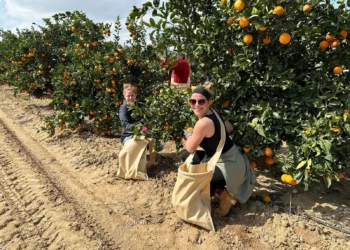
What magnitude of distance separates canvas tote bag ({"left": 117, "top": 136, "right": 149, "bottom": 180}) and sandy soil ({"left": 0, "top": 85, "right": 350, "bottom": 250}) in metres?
0.12

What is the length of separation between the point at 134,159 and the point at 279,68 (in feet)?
6.67

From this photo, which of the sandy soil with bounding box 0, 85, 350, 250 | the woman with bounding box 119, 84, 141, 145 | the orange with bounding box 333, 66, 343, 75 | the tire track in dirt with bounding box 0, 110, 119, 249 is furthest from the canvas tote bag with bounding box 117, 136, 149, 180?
the orange with bounding box 333, 66, 343, 75

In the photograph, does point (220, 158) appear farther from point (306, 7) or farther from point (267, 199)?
point (306, 7)

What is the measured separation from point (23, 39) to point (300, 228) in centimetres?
781

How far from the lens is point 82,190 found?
3.62 metres

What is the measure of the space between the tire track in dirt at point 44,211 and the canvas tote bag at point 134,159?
1.82ft

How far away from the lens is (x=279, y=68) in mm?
2842

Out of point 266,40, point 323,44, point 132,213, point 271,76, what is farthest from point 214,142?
point 323,44

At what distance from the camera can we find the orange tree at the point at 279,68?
105 inches

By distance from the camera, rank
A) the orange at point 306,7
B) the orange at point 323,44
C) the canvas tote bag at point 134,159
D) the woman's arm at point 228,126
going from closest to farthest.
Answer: the orange at point 306,7, the orange at point 323,44, the woman's arm at point 228,126, the canvas tote bag at point 134,159

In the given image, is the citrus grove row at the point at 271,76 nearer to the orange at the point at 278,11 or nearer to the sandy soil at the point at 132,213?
the orange at the point at 278,11

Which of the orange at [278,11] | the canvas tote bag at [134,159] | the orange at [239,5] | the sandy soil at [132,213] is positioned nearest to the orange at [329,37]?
the orange at [278,11]

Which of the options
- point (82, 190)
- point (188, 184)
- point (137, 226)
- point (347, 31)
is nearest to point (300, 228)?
point (188, 184)

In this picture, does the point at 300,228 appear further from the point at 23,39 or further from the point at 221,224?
the point at 23,39
